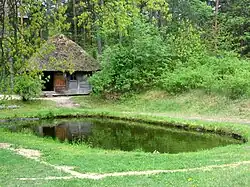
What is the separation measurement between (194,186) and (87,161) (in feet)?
14.6

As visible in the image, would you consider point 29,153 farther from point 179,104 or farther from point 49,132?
point 179,104

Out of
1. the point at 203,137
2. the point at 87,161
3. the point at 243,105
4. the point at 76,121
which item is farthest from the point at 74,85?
the point at 87,161

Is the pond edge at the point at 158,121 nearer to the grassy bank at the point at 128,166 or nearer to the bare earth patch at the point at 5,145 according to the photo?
the grassy bank at the point at 128,166

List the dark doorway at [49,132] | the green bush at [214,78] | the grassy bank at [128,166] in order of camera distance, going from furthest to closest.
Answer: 1. the green bush at [214,78]
2. the dark doorway at [49,132]
3. the grassy bank at [128,166]

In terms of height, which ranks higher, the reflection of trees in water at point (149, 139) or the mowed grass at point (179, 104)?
the mowed grass at point (179, 104)

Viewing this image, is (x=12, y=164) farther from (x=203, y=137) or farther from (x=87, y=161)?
(x=203, y=137)

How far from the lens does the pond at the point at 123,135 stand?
17.3m

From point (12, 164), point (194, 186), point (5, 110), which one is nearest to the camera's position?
point (194, 186)

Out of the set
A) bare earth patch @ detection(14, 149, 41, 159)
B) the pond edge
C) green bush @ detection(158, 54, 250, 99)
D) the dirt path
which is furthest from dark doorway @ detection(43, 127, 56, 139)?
green bush @ detection(158, 54, 250, 99)

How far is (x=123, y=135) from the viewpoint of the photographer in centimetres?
2036

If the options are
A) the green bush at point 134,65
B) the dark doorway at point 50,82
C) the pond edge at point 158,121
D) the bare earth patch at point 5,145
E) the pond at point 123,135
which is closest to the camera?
the bare earth patch at point 5,145

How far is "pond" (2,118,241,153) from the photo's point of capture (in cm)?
1728

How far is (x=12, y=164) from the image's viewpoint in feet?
37.6

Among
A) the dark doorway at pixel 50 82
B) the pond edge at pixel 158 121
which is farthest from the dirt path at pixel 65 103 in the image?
the dark doorway at pixel 50 82
